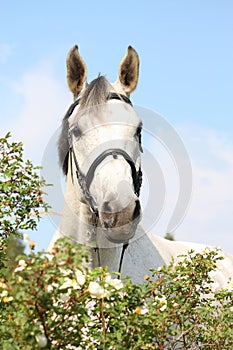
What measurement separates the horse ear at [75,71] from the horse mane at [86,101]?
16 cm

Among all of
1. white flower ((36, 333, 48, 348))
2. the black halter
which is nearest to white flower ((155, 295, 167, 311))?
white flower ((36, 333, 48, 348))

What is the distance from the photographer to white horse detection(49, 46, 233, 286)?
3.40 meters

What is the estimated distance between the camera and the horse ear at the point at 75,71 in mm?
4602

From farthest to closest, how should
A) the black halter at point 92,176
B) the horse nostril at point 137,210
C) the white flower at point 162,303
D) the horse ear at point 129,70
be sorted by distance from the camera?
the horse ear at point 129,70, the black halter at point 92,176, the horse nostril at point 137,210, the white flower at point 162,303

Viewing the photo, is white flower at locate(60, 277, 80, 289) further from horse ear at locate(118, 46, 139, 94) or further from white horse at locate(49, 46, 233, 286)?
horse ear at locate(118, 46, 139, 94)

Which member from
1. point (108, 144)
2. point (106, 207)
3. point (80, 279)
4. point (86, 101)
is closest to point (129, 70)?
point (86, 101)

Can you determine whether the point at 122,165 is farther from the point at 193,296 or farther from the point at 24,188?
the point at 193,296

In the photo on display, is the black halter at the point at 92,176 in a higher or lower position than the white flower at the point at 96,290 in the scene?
higher

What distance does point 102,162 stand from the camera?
3.71 metres

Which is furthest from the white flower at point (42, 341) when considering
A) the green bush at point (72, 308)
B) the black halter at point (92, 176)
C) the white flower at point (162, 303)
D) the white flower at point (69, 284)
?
the black halter at point (92, 176)

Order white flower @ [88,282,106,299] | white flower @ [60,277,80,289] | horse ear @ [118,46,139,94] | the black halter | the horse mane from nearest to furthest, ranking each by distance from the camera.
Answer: white flower @ [60,277,80,289]
white flower @ [88,282,106,299]
the black halter
the horse mane
horse ear @ [118,46,139,94]

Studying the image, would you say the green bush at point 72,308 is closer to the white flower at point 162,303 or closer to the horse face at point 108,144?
the white flower at point 162,303

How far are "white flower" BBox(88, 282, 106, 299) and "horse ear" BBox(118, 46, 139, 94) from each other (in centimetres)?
290

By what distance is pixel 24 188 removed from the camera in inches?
136
